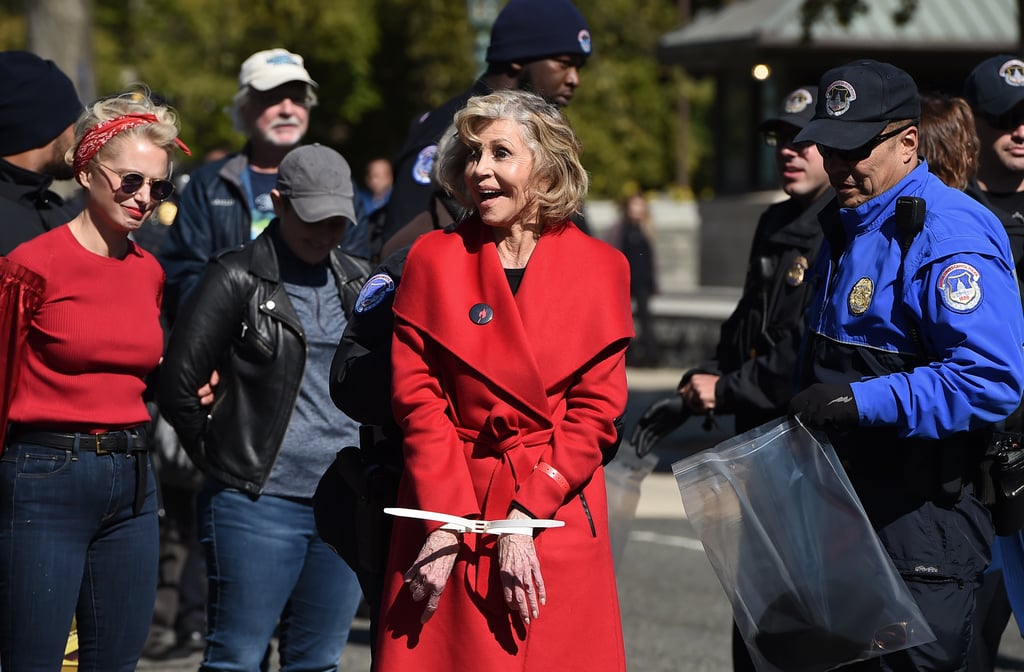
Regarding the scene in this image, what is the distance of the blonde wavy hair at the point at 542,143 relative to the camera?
3498 millimetres

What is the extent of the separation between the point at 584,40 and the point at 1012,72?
4.69 feet

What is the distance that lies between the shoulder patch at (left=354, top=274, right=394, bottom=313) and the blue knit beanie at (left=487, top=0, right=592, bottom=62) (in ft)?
5.27

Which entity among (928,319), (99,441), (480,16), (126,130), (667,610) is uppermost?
(480,16)

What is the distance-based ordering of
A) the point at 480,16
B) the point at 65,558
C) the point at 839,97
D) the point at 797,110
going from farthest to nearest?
the point at 480,16, the point at 797,110, the point at 65,558, the point at 839,97

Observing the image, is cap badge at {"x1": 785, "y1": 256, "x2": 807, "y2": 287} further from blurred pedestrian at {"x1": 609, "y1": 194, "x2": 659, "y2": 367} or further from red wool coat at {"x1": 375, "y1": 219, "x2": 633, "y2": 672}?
blurred pedestrian at {"x1": 609, "y1": 194, "x2": 659, "y2": 367}

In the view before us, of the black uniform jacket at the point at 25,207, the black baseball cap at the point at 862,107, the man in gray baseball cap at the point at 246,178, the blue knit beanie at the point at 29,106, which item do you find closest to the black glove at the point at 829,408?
the black baseball cap at the point at 862,107

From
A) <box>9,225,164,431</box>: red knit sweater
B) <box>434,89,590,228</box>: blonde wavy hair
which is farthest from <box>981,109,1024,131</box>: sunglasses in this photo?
<box>9,225,164,431</box>: red knit sweater

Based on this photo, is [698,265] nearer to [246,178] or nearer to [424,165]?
[246,178]

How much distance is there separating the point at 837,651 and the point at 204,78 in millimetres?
30841

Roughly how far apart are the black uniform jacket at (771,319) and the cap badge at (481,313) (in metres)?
1.76

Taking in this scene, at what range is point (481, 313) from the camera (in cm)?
338

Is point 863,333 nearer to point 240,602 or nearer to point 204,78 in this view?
point 240,602

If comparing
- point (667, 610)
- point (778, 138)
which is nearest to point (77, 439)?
point (778, 138)

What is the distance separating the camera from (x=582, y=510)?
3.45 metres
